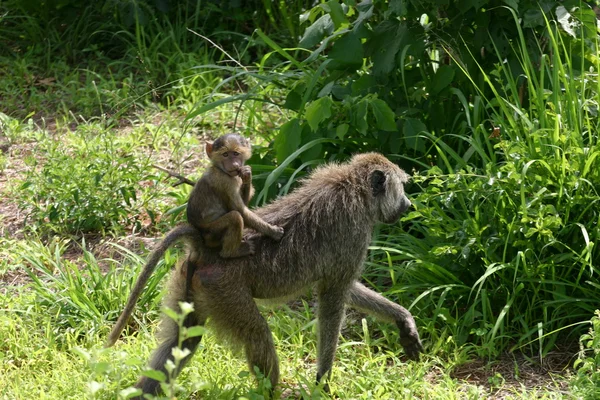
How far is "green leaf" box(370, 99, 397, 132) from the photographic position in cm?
571

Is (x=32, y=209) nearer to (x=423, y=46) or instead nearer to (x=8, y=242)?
(x=8, y=242)

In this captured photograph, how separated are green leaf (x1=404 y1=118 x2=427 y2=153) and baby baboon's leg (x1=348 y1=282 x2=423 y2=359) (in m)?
1.19

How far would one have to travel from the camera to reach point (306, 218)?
4.67 m

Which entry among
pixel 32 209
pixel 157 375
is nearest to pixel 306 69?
pixel 32 209

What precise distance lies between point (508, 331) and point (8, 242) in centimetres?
329

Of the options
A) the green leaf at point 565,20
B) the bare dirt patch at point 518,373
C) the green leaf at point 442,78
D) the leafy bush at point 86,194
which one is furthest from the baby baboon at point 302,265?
the leafy bush at point 86,194

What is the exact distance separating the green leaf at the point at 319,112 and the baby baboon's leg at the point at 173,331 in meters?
1.48

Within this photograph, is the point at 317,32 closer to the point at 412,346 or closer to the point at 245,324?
the point at 412,346

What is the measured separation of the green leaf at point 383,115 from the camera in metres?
5.71

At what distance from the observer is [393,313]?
4.97m

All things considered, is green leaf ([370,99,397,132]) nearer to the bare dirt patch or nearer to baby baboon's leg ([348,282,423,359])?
baby baboon's leg ([348,282,423,359])

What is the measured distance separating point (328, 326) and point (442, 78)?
1.97 m

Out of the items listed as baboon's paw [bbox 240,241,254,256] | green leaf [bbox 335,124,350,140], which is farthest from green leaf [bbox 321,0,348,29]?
baboon's paw [bbox 240,241,254,256]

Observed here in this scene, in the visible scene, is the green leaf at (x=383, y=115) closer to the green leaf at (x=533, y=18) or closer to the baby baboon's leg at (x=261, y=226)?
the green leaf at (x=533, y=18)
